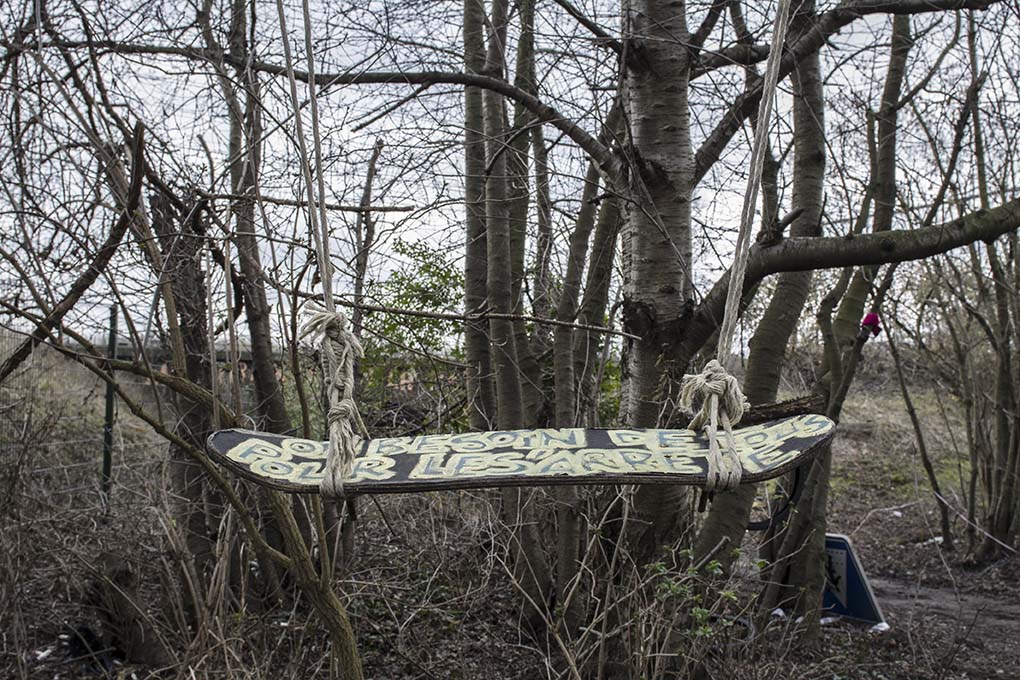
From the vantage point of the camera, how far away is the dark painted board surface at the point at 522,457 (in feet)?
6.03

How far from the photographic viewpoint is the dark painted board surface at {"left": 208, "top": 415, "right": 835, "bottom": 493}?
6.03 ft

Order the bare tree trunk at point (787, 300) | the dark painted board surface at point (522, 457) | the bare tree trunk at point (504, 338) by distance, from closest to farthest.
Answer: the dark painted board surface at point (522, 457), the bare tree trunk at point (504, 338), the bare tree trunk at point (787, 300)

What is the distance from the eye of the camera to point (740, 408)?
213 cm

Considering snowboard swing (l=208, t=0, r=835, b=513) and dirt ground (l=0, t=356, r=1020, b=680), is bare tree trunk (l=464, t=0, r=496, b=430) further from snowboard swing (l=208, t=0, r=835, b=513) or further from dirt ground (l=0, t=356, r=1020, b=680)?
snowboard swing (l=208, t=0, r=835, b=513)

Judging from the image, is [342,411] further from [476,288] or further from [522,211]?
[476,288]

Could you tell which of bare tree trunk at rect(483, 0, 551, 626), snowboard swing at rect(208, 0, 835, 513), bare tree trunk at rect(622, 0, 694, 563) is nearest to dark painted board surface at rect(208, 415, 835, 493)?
snowboard swing at rect(208, 0, 835, 513)

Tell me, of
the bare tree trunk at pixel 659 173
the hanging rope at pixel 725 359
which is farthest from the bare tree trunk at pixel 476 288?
the hanging rope at pixel 725 359

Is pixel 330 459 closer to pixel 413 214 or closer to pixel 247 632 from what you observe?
pixel 413 214

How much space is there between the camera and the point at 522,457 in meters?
1.97

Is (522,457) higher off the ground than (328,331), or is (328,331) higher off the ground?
(328,331)

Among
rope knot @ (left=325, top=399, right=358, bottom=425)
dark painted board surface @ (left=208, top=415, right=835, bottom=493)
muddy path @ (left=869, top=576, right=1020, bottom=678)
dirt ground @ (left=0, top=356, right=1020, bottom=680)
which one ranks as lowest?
muddy path @ (left=869, top=576, right=1020, bottom=678)

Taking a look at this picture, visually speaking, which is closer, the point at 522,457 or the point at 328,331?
the point at 522,457

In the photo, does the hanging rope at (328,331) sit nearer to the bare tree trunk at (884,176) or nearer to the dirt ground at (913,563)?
the dirt ground at (913,563)

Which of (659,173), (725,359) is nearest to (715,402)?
(725,359)
